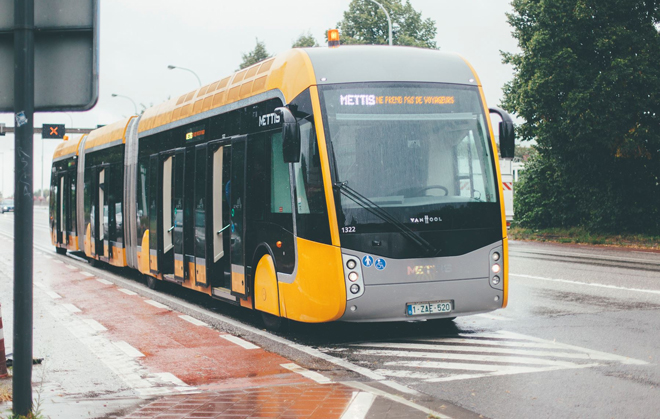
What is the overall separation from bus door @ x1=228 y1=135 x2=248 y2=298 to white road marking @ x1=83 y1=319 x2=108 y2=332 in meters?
1.74

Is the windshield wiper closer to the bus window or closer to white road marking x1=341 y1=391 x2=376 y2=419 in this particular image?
the bus window

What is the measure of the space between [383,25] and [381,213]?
175ft

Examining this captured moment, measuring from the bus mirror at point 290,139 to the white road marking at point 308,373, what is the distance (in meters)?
2.22

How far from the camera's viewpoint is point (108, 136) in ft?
61.6

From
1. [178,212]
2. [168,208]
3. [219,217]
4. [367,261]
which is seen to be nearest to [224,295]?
[219,217]

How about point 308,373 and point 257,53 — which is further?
point 257,53

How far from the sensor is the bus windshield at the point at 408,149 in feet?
28.7

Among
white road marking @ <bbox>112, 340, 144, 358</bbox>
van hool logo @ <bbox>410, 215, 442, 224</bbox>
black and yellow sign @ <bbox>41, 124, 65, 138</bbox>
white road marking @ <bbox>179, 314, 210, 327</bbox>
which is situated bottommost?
white road marking @ <bbox>179, 314, 210, 327</bbox>

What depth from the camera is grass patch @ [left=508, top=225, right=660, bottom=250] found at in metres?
26.4

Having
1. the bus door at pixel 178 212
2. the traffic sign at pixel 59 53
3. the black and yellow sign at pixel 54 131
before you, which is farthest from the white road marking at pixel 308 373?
the black and yellow sign at pixel 54 131

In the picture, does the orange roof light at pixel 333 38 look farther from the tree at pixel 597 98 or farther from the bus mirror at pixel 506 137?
the tree at pixel 597 98

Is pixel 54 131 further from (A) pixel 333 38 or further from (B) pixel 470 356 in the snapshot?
(B) pixel 470 356

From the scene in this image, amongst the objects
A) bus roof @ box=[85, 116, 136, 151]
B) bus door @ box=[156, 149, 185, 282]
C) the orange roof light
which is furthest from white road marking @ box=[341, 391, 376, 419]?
bus roof @ box=[85, 116, 136, 151]

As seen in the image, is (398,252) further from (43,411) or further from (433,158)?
(43,411)
